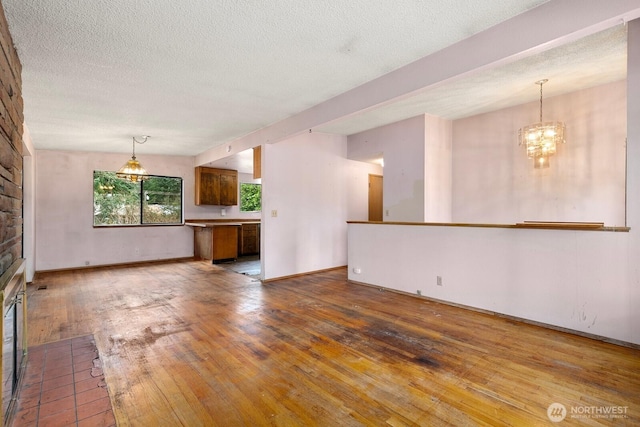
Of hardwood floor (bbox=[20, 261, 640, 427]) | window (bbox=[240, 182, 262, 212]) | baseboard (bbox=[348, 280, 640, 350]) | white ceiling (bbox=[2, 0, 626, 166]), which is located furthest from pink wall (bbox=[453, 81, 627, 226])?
window (bbox=[240, 182, 262, 212])

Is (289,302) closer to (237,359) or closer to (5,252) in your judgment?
(237,359)

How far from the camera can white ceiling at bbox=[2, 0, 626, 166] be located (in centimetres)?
217

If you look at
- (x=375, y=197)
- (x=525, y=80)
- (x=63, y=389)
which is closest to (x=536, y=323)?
(x=525, y=80)

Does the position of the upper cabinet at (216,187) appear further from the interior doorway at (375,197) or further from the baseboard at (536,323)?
the baseboard at (536,323)

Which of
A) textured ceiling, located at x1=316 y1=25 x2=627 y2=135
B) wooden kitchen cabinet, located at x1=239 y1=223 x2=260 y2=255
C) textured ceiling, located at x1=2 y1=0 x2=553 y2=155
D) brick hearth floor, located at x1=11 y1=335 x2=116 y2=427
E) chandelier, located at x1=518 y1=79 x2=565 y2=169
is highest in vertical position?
textured ceiling, located at x1=316 y1=25 x2=627 y2=135

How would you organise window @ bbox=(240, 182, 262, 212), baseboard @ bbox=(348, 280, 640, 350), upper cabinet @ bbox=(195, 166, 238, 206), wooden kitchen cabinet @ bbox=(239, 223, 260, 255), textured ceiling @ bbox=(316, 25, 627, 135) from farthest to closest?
window @ bbox=(240, 182, 262, 212) → wooden kitchen cabinet @ bbox=(239, 223, 260, 255) → upper cabinet @ bbox=(195, 166, 238, 206) → textured ceiling @ bbox=(316, 25, 627, 135) → baseboard @ bbox=(348, 280, 640, 350)

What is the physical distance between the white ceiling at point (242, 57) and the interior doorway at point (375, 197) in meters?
2.55

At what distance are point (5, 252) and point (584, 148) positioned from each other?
248 inches

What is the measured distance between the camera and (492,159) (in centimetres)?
520

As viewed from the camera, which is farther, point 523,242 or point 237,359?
point 523,242

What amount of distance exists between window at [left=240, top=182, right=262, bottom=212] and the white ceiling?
4.07 meters

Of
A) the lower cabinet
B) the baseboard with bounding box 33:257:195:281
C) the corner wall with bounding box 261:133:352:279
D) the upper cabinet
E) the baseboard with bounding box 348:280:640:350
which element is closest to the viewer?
the baseboard with bounding box 348:280:640:350

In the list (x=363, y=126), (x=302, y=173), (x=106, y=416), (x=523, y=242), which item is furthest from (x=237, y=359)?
(x=363, y=126)

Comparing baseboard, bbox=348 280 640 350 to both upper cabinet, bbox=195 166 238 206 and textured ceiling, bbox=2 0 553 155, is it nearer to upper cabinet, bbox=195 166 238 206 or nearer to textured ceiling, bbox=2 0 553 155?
textured ceiling, bbox=2 0 553 155
